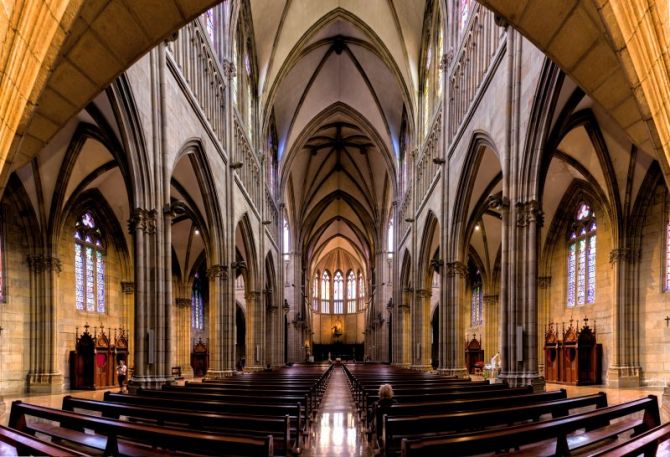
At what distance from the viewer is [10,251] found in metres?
17.9

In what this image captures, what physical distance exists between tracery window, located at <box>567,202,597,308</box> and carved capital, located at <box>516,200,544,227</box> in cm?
967

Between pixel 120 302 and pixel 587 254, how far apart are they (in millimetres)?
20663

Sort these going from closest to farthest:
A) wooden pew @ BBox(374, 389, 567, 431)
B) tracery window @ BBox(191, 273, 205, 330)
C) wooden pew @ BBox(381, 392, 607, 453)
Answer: wooden pew @ BBox(381, 392, 607, 453) < wooden pew @ BBox(374, 389, 567, 431) < tracery window @ BBox(191, 273, 205, 330)

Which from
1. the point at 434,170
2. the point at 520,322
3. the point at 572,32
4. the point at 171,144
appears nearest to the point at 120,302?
the point at 171,144

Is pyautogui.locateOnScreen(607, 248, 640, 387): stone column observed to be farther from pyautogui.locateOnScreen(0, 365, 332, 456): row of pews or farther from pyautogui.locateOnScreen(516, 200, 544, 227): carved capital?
pyautogui.locateOnScreen(0, 365, 332, 456): row of pews

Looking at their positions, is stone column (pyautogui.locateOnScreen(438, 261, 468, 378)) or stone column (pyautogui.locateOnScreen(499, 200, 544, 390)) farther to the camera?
stone column (pyautogui.locateOnScreen(438, 261, 468, 378))

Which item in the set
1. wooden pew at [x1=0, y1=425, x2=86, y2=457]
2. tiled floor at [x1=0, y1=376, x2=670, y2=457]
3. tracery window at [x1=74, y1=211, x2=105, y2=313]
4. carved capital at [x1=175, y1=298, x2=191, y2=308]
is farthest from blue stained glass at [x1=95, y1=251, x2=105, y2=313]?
wooden pew at [x1=0, y1=425, x2=86, y2=457]

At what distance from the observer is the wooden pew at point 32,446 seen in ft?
12.9

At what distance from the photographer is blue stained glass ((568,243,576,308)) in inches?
875

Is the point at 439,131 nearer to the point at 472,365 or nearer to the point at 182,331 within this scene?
the point at 472,365

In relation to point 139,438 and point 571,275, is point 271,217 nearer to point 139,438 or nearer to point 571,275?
point 571,275

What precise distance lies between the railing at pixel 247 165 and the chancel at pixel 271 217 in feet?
0.85

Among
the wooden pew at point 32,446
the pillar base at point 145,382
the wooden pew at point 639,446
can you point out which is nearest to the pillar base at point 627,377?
the pillar base at point 145,382

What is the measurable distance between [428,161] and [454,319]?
9269 mm
